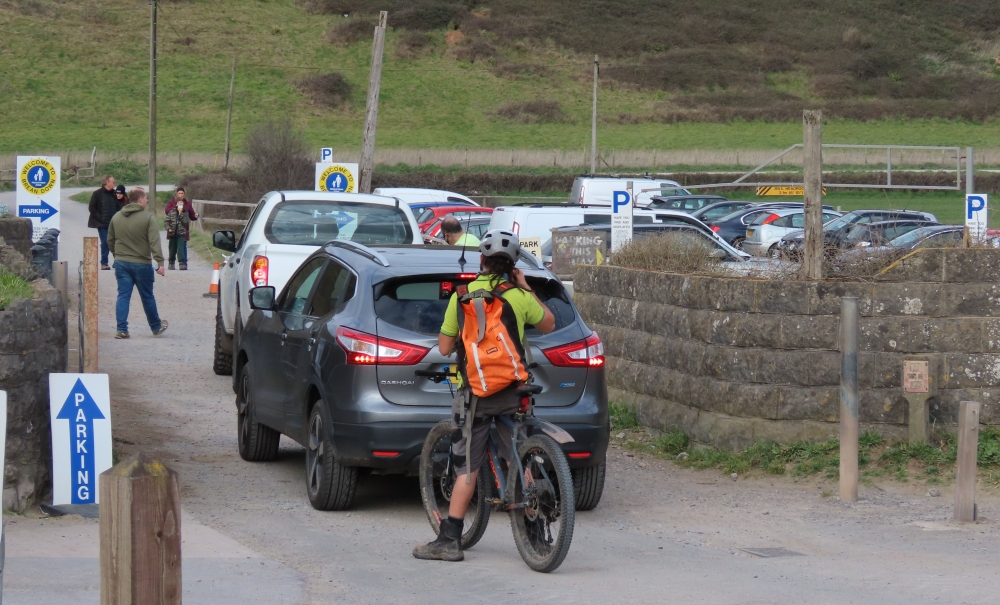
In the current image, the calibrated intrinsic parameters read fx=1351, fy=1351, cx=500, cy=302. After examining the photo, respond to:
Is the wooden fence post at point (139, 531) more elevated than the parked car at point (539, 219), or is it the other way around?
the parked car at point (539, 219)

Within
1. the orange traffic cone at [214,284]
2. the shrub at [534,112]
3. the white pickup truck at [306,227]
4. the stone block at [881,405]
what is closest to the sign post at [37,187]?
the orange traffic cone at [214,284]

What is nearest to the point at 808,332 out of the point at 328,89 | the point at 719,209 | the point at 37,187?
the point at 37,187

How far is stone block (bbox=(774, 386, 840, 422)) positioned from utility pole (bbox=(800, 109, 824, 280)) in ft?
2.72

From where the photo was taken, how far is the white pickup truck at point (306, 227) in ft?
43.5

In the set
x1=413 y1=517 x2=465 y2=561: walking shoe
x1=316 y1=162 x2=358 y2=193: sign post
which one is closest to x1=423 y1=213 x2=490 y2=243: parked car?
x1=316 y1=162 x2=358 y2=193: sign post

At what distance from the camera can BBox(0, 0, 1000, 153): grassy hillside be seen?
82.5 meters

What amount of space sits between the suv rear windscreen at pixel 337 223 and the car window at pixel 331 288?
438 centimetres

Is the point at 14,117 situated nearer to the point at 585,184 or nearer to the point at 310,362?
the point at 585,184

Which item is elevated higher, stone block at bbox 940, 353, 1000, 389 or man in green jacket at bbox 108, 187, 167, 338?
man in green jacket at bbox 108, 187, 167, 338

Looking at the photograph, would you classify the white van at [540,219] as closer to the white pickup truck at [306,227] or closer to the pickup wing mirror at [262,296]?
the white pickup truck at [306,227]

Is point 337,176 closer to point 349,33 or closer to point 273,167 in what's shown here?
point 273,167

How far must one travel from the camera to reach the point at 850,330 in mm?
8898

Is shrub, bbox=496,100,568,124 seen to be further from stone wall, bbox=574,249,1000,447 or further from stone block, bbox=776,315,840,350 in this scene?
stone block, bbox=776,315,840,350

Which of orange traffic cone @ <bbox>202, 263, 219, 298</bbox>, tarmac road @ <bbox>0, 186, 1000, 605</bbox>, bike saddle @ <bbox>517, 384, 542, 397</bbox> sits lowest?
tarmac road @ <bbox>0, 186, 1000, 605</bbox>
